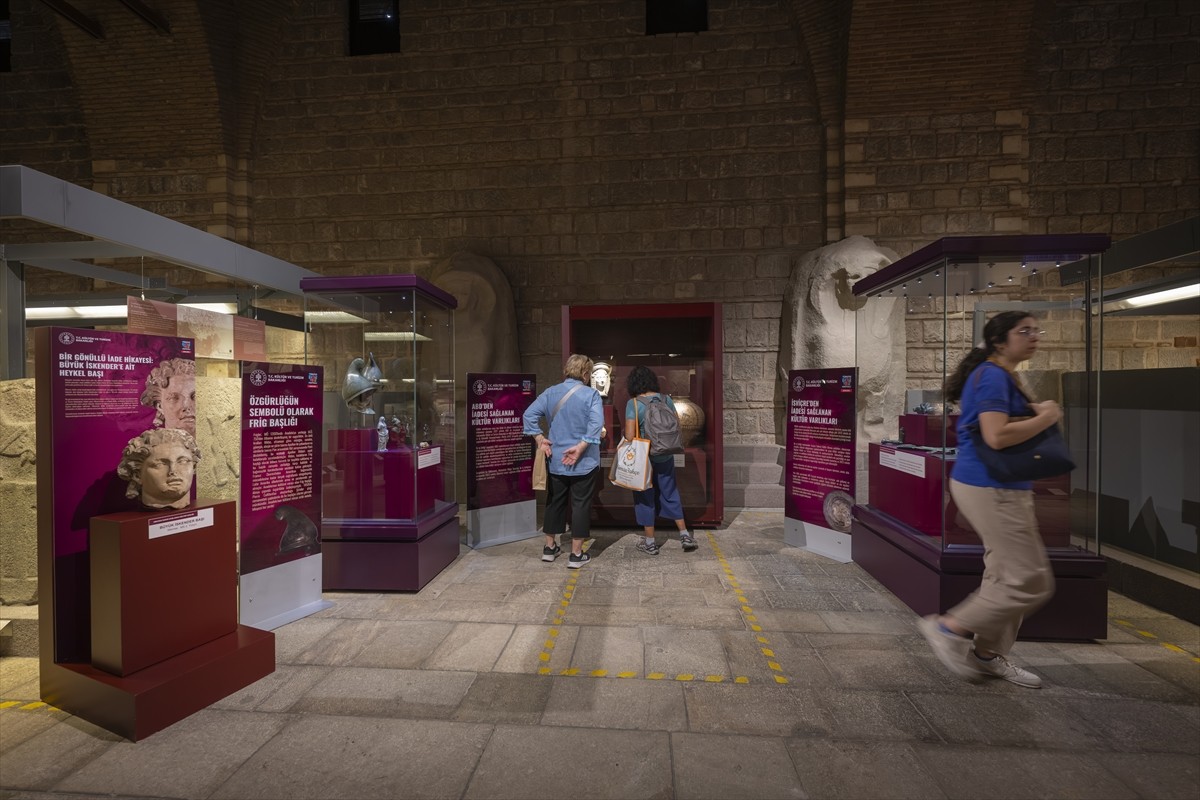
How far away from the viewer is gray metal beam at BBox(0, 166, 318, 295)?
106 inches

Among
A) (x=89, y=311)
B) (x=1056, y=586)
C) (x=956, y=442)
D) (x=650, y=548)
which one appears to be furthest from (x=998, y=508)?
(x=89, y=311)

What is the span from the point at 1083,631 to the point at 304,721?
4.18 meters

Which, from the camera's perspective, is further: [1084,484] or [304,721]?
[1084,484]

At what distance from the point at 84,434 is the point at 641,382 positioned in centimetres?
369

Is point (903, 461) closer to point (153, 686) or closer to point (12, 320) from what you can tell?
point (153, 686)

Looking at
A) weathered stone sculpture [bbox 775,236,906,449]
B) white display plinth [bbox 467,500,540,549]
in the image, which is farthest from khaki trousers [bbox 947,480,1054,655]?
weathered stone sculpture [bbox 775,236,906,449]

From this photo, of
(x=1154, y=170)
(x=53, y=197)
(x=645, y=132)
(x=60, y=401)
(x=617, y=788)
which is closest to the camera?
(x=617, y=788)

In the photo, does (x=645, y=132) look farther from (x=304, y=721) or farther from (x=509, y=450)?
(x=304, y=721)

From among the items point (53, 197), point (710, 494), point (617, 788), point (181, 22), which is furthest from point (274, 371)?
point (181, 22)

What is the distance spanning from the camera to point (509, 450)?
5.54 meters

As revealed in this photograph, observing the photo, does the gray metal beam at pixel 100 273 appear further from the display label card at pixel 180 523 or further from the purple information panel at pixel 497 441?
the purple information panel at pixel 497 441

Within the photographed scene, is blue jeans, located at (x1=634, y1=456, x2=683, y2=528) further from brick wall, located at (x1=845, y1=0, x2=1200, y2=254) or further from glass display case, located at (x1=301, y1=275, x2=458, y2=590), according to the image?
brick wall, located at (x1=845, y1=0, x2=1200, y2=254)

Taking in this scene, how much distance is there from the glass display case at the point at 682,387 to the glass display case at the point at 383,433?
5.06 feet

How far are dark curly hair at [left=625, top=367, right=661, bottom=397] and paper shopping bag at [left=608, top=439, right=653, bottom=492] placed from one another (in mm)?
449
